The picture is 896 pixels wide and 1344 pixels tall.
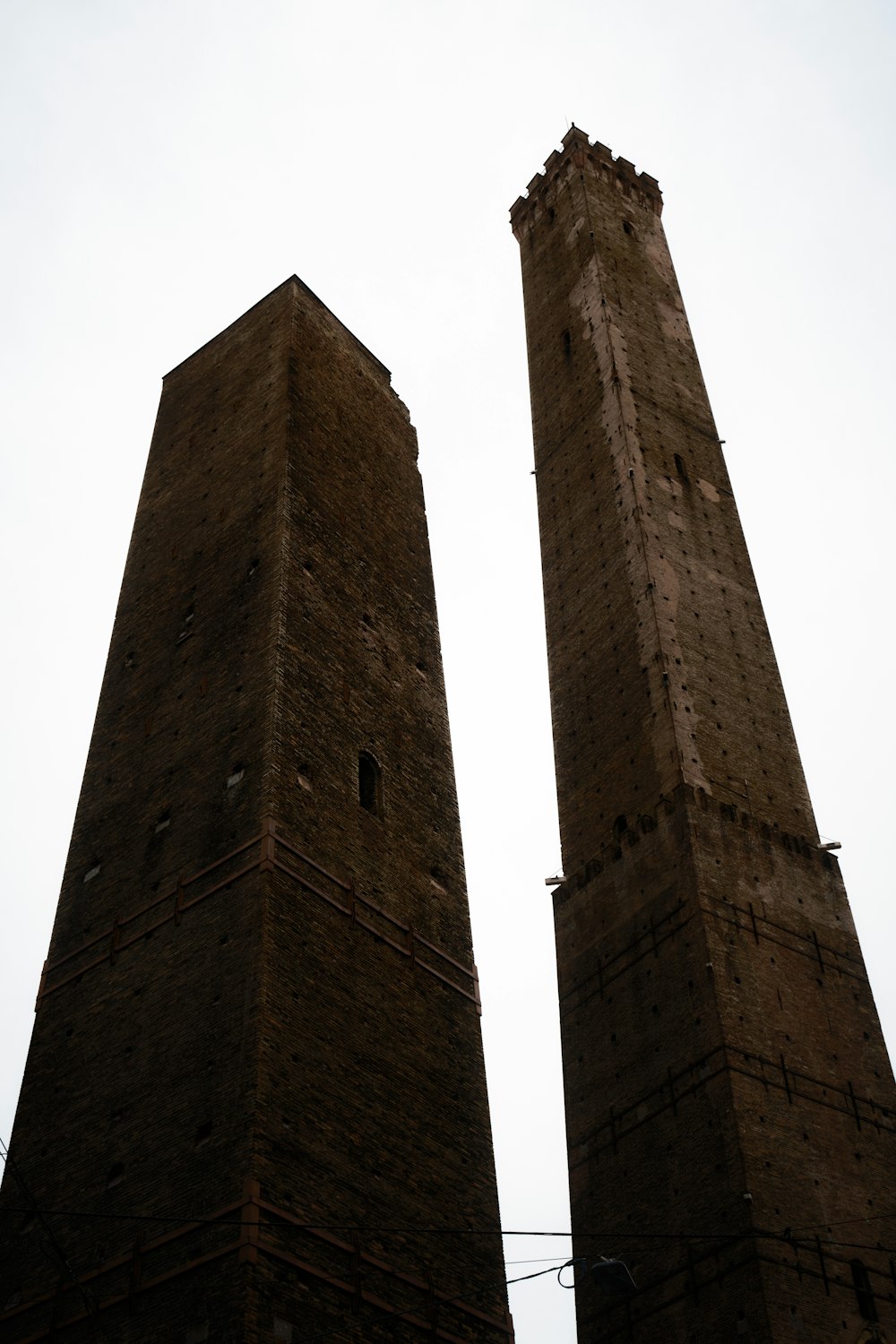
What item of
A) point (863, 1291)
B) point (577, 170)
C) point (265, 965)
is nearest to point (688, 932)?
point (863, 1291)

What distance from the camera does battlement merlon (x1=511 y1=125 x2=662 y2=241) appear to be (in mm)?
31319

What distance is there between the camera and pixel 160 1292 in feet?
37.3

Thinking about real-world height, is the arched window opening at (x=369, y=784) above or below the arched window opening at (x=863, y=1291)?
above

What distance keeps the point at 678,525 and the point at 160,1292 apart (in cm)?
1437

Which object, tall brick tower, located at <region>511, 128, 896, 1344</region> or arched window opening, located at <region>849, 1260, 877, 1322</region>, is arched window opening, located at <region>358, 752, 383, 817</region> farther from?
arched window opening, located at <region>849, 1260, 877, 1322</region>

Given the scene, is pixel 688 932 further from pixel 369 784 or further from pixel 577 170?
pixel 577 170

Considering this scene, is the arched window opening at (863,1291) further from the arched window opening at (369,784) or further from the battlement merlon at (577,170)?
the battlement merlon at (577,170)

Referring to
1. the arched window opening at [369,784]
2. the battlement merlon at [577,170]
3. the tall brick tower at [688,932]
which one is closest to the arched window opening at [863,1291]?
the tall brick tower at [688,932]

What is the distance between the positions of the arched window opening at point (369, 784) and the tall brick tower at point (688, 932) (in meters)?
4.11

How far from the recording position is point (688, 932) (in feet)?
58.0

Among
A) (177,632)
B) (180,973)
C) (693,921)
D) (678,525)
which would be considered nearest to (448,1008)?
(180,973)

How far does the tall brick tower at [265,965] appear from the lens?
11.8 meters

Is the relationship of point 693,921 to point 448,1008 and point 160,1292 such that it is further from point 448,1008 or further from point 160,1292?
point 160,1292

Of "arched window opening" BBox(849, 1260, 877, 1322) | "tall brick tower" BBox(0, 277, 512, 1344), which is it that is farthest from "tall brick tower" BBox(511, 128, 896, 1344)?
"tall brick tower" BBox(0, 277, 512, 1344)
